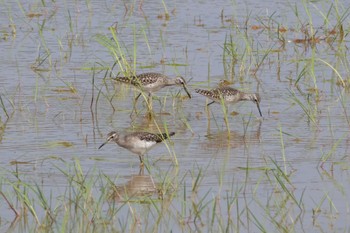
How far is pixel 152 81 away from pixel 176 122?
3.98 feet

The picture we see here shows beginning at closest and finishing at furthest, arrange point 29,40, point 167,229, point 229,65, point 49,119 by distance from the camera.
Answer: point 167,229 → point 49,119 → point 229,65 → point 29,40

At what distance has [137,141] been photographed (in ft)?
37.1

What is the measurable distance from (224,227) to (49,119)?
4578mm

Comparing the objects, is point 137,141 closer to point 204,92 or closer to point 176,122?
point 176,122

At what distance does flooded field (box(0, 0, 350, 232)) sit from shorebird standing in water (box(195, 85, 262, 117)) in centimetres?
19

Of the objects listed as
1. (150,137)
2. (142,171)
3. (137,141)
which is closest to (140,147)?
(137,141)

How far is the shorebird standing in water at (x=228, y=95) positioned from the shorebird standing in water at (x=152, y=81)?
0.34m

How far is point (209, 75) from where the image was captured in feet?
50.2

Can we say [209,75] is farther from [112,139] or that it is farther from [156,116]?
Answer: [112,139]

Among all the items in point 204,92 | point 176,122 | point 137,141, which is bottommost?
point 176,122

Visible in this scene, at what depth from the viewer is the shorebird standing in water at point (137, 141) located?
11.3 metres

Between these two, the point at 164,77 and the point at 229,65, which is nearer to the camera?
the point at 164,77

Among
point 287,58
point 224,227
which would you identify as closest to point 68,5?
point 287,58

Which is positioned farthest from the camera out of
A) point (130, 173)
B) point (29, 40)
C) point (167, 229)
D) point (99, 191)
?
point (29, 40)
